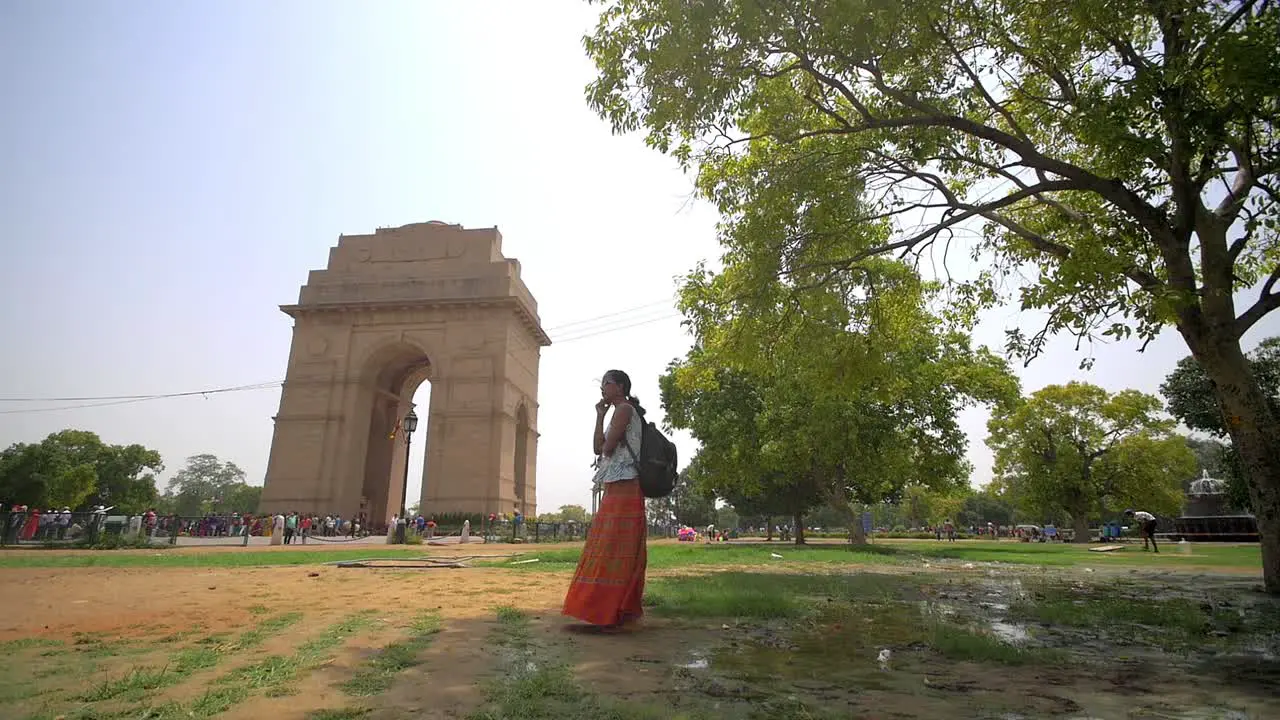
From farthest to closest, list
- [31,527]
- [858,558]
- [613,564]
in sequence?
[31,527]
[858,558]
[613,564]

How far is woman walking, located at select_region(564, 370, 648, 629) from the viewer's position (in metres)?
4.74

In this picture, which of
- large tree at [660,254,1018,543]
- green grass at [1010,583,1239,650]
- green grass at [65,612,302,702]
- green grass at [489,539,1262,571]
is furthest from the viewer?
green grass at [489,539,1262,571]

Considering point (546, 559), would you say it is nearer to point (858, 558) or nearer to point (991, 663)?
point (858, 558)

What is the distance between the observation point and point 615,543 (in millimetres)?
4832

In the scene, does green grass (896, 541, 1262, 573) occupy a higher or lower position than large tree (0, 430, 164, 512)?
lower

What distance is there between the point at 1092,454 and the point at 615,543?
132 feet

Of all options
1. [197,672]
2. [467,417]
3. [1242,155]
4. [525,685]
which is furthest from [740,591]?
Answer: [467,417]

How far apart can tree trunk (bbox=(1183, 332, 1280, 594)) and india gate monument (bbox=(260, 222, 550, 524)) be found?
1199 inches

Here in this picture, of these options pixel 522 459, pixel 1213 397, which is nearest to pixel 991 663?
pixel 1213 397

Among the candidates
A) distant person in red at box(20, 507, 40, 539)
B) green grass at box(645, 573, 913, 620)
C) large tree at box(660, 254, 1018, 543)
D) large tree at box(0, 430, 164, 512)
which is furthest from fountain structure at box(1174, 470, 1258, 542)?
large tree at box(0, 430, 164, 512)

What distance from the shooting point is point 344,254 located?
39250 millimetres

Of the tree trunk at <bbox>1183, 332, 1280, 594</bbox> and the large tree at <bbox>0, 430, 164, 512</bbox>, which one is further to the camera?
the large tree at <bbox>0, 430, 164, 512</bbox>

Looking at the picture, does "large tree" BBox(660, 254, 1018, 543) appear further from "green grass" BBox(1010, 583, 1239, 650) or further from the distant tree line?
the distant tree line

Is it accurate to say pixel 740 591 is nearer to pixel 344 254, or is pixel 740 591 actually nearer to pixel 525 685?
pixel 525 685
